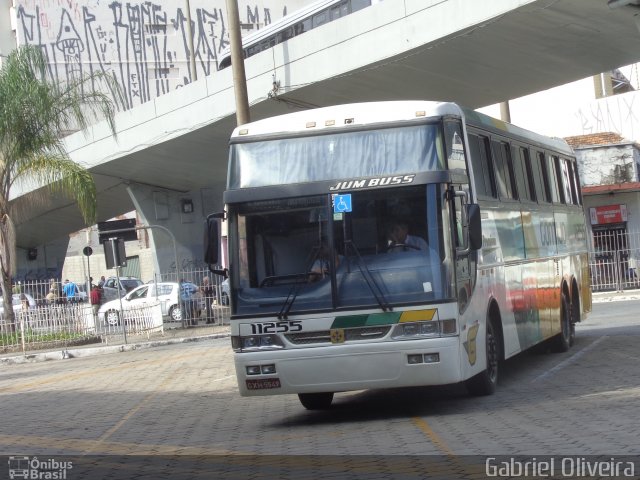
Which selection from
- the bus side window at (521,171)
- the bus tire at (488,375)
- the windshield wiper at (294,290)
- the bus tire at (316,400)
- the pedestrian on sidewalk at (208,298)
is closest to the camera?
the windshield wiper at (294,290)

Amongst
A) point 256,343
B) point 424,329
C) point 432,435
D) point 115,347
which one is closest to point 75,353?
point 115,347

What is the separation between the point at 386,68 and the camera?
25.3 metres

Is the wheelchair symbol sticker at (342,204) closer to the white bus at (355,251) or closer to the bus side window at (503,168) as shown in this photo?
the white bus at (355,251)

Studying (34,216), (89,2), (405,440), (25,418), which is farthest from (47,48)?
(405,440)

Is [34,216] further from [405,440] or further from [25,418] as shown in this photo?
[405,440]

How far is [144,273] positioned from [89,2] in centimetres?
1913

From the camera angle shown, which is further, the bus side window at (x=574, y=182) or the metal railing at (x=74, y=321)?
the metal railing at (x=74, y=321)

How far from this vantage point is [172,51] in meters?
75.7

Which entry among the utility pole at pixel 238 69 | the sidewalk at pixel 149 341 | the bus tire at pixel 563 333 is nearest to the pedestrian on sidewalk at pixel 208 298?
the sidewalk at pixel 149 341

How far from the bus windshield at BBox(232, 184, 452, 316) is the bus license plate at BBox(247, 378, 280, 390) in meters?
0.67

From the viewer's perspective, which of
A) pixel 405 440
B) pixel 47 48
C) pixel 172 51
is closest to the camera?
pixel 405 440

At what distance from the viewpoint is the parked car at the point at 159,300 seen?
3144 cm

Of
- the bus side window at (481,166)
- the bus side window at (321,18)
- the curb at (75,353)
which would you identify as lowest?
the curb at (75,353)

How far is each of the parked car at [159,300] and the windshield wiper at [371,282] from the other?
20652mm
